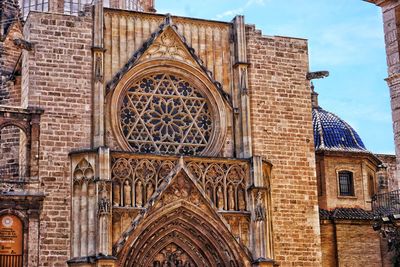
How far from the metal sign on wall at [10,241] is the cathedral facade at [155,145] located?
0.03 metres

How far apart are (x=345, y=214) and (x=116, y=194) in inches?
319

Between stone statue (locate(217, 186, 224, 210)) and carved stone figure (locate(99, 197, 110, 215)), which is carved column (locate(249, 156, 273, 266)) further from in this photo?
carved stone figure (locate(99, 197, 110, 215))

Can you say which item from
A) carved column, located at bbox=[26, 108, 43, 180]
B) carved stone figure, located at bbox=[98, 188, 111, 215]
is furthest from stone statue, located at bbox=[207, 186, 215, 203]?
carved column, located at bbox=[26, 108, 43, 180]

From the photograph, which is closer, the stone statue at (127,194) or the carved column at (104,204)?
the carved column at (104,204)

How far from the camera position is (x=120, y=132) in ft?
68.5

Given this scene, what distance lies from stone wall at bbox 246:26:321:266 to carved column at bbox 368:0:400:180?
5336mm

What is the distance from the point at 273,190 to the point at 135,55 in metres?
4.98

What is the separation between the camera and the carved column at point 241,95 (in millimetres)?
21516

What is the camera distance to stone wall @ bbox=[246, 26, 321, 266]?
2142 cm

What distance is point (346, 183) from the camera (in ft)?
86.2

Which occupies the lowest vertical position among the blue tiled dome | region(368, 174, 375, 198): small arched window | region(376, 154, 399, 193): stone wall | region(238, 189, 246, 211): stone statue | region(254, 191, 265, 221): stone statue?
region(254, 191, 265, 221): stone statue

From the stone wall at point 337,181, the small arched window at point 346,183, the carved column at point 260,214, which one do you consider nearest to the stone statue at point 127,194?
the carved column at point 260,214

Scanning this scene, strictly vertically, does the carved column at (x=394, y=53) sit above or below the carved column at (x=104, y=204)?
above

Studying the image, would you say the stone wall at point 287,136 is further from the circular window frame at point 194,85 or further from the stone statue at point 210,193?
the stone statue at point 210,193
